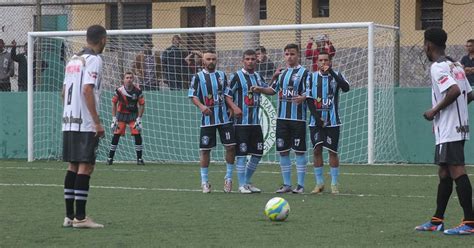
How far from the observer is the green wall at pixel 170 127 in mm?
20531

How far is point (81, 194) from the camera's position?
1040 centimetres

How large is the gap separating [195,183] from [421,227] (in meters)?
6.53

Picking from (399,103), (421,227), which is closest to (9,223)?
(421,227)

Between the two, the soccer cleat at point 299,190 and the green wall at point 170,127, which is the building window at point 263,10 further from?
the soccer cleat at point 299,190

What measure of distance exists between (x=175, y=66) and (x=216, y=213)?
10551 millimetres

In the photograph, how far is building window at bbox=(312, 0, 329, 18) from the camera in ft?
98.9

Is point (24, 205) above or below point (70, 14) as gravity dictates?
below

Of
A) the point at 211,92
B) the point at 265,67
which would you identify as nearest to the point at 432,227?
the point at 211,92

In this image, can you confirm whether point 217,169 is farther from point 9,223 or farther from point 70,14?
point 70,14

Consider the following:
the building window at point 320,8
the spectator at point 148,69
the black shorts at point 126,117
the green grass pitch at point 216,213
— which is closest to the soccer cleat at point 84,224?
the green grass pitch at point 216,213

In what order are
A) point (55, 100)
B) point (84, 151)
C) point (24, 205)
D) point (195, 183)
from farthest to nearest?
point (55, 100), point (195, 183), point (24, 205), point (84, 151)

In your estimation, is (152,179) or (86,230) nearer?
(86,230)

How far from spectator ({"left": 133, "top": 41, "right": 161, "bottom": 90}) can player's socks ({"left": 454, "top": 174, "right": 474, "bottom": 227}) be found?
12739 millimetres

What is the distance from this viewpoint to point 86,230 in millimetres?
10141
